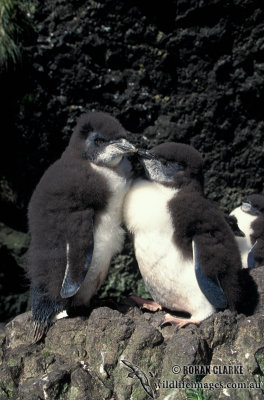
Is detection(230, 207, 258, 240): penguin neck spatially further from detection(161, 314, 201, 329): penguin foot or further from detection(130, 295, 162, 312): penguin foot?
detection(161, 314, 201, 329): penguin foot

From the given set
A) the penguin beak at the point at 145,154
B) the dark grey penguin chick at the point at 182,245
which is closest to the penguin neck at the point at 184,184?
the dark grey penguin chick at the point at 182,245

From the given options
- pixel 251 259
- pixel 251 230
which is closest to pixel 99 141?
pixel 251 259

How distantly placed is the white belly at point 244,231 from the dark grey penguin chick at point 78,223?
125 cm

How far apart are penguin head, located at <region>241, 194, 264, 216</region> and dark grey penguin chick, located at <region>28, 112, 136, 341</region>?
1.39 m

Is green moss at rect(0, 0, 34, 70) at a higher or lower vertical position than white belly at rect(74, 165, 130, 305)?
higher

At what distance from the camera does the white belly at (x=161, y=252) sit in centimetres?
241

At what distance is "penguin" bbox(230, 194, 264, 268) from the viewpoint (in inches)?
130

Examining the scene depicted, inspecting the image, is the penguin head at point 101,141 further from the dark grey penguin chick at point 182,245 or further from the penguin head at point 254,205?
the penguin head at point 254,205

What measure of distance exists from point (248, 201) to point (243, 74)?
0.98 metres

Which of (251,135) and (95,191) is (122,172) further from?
(251,135)

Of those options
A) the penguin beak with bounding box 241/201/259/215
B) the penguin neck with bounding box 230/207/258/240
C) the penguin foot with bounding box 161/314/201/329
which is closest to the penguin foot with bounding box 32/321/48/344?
the penguin foot with bounding box 161/314/201/329

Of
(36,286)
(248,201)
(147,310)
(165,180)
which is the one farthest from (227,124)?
(36,286)

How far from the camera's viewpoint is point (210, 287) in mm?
2316

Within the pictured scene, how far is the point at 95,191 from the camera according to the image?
2342mm
